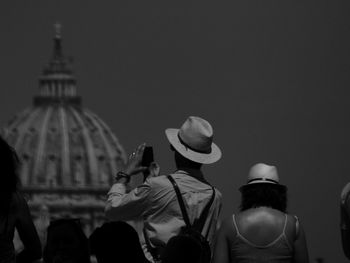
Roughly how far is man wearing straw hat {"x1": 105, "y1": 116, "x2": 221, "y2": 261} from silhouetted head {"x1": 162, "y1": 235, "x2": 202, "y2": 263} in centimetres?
133

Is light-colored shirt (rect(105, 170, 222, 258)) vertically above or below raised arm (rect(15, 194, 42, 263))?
below

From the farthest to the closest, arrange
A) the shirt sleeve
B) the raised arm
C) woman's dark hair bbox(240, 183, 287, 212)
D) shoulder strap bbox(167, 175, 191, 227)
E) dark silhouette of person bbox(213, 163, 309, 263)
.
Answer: shoulder strap bbox(167, 175, 191, 227), the shirt sleeve, woman's dark hair bbox(240, 183, 287, 212), dark silhouette of person bbox(213, 163, 309, 263), the raised arm

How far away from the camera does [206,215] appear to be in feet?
50.6

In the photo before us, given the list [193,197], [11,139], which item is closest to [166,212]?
[193,197]

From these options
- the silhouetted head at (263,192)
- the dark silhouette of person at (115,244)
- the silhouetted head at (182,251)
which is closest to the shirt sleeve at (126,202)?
the silhouetted head at (263,192)

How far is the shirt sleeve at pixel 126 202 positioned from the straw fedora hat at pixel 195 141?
40cm

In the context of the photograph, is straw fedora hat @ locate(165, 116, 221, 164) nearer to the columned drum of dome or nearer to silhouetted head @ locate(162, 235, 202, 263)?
silhouetted head @ locate(162, 235, 202, 263)

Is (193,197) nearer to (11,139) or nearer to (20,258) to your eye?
(20,258)

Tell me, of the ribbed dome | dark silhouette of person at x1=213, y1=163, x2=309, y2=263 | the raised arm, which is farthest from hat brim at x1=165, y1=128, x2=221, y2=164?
the ribbed dome

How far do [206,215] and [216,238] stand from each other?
938mm

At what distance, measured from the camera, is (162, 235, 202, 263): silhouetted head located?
13.5 meters

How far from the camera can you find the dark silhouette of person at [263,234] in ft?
47.2

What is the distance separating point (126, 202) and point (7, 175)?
5.96 feet

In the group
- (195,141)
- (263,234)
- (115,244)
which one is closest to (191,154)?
(195,141)
